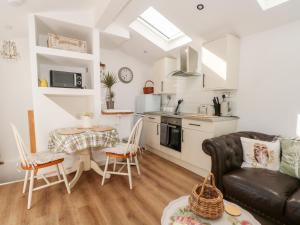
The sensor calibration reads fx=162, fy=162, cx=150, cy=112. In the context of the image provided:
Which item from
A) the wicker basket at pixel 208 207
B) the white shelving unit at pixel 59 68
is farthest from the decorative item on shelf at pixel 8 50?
the wicker basket at pixel 208 207

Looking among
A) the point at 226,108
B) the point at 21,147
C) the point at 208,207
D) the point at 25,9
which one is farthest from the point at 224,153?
the point at 25,9

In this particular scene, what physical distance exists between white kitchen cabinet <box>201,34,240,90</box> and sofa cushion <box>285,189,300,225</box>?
1614 mm

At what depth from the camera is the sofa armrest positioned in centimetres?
181

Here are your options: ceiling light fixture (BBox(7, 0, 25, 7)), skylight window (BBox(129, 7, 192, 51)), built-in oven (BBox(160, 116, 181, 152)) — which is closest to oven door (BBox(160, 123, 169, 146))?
built-in oven (BBox(160, 116, 181, 152))

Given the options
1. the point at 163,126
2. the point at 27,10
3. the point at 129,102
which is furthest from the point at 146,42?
the point at 27,10

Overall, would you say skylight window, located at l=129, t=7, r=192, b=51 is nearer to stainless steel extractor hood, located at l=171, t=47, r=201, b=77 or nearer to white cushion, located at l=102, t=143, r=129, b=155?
stainless steel extractor hood, located at l=171, t=47, r=201, b=77

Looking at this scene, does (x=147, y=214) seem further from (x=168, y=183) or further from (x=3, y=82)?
(x=3, y=82)

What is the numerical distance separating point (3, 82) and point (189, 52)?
11.3ft

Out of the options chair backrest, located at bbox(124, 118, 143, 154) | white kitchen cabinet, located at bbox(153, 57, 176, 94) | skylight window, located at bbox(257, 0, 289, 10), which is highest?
skylight window, located at bbox(257, 0, 289, 10)

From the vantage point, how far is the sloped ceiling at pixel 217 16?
79.9 inches

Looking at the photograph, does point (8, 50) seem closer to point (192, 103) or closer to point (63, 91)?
point (63, 91)

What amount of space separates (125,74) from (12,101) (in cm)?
237

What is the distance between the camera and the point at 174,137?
121 inches

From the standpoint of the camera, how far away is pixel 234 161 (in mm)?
1930
